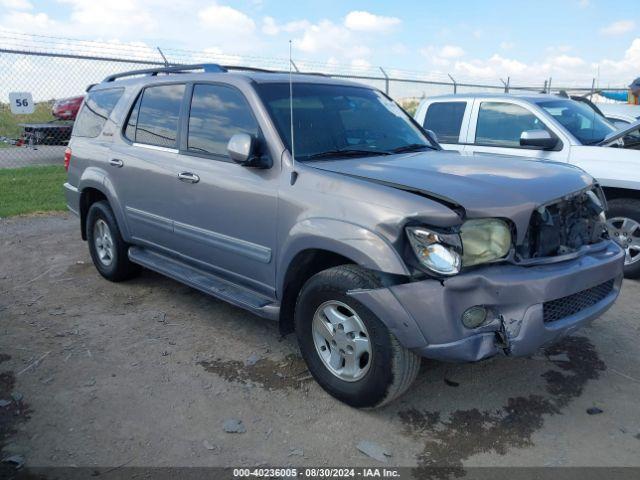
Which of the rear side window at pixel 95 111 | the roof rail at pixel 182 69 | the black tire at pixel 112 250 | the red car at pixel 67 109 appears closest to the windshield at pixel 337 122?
the roof rail at pixel 182 69

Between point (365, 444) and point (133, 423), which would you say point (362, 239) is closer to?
point (365, 444)

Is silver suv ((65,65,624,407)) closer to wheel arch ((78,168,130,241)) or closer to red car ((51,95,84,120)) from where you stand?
wheel arch ((78,168,130,241))

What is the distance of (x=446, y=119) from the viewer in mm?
6797

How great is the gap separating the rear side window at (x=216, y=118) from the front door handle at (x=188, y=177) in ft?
0.62

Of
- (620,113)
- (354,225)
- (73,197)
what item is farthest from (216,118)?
(620,113)

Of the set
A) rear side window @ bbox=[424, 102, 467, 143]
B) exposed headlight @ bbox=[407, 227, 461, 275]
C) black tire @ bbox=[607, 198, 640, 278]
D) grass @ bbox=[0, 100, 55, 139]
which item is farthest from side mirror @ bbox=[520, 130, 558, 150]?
grass @ bbox=[0, 100, 55, 139]

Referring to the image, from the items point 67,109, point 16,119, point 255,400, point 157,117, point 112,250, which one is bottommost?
point 255,400

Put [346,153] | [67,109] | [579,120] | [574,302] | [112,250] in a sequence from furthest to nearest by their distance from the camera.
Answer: [67,109], [579,120], [112,250], [346,153], [574,302]

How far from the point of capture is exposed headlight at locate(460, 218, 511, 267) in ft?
9.21

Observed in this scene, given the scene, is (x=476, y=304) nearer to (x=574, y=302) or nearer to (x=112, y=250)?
(x=574, y=302)

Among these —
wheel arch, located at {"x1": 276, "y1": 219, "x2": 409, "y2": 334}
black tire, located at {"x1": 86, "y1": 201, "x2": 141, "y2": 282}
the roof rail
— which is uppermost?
the roof rail

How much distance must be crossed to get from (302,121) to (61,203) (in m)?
6.29

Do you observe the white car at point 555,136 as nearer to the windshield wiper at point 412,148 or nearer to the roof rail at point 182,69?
the windshield wiper at point 412,148

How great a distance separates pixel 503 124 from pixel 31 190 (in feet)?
25.1
